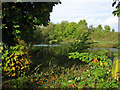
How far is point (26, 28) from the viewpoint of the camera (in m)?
5.41

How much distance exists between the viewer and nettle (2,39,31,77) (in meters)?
5.21

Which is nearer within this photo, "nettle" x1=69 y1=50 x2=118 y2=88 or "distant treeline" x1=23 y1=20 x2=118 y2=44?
"nettle" x1=69 y1=50 x2=118 y2=88

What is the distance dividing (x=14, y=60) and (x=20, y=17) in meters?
1.56

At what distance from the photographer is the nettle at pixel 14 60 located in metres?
5.21

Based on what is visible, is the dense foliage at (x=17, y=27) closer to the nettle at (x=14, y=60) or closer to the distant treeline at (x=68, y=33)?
the nettle at (x=14, y=60)

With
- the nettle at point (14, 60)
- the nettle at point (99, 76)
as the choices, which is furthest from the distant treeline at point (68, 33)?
the nettle at point (99, 76)

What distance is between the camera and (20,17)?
4.95m

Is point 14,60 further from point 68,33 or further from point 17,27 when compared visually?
point 68,33

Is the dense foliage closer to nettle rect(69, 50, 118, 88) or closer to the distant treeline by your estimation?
nettle rect(69, 50, 118, 88)

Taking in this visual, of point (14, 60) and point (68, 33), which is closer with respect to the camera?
point (14, 60)

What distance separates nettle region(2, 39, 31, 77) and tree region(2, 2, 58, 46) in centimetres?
25

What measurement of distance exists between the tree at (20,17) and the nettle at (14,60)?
0.25 meters

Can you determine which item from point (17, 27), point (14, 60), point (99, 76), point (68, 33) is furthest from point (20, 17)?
point (68, 33)

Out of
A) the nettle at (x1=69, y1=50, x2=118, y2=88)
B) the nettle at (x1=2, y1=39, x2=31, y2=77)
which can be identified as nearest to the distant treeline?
the nettle at (x1=2, y1=39, x2=31, y2=77)
